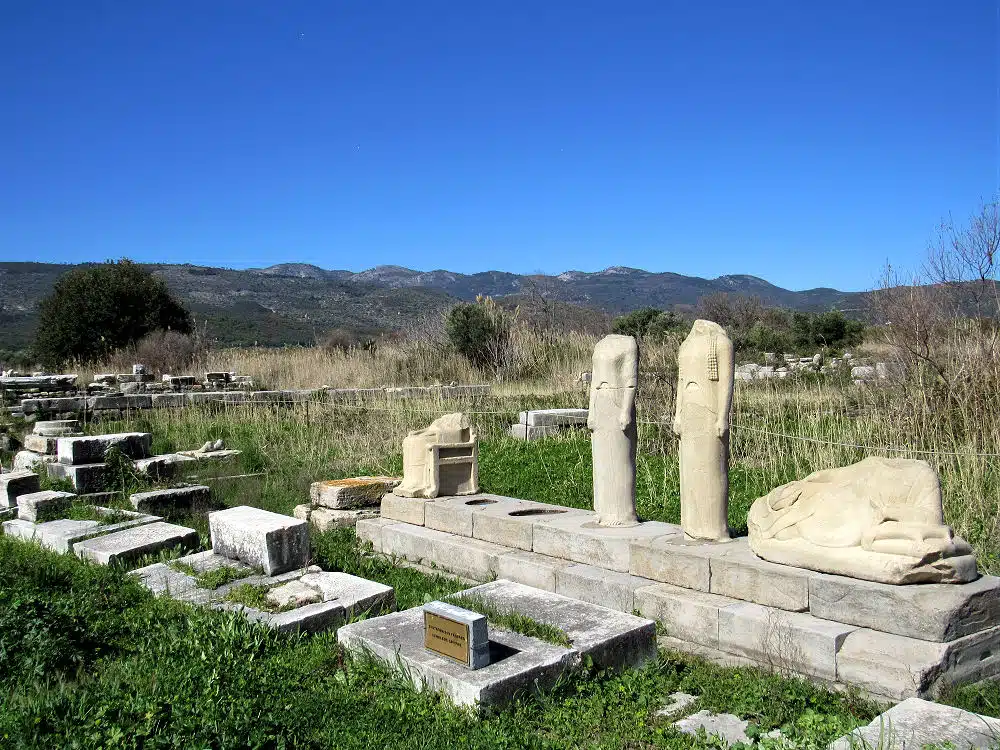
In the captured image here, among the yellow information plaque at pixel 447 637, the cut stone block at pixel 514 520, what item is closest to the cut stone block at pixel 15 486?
the cut stone block at pixel 514 520

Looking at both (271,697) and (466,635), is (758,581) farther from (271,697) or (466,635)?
(271,697)

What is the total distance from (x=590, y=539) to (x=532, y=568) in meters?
0.60

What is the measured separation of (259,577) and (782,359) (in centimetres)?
2127

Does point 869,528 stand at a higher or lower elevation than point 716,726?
higher

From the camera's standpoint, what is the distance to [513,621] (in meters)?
5.18

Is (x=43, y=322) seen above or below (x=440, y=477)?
above

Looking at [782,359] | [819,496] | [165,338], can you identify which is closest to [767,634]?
[819,496]

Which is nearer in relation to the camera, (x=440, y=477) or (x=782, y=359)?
(x=440, y=477)

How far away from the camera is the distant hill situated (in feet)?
128

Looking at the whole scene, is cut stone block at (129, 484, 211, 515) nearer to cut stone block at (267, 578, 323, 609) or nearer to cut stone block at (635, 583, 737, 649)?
cut stone block at (267, 578, 323, 609)

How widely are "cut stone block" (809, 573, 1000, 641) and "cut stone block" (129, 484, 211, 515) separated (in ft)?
25.6

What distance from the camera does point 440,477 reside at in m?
8.97

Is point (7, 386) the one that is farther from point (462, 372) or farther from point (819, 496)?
point (819, 496)

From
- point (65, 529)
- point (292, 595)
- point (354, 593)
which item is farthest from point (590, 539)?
point (65, 529)
